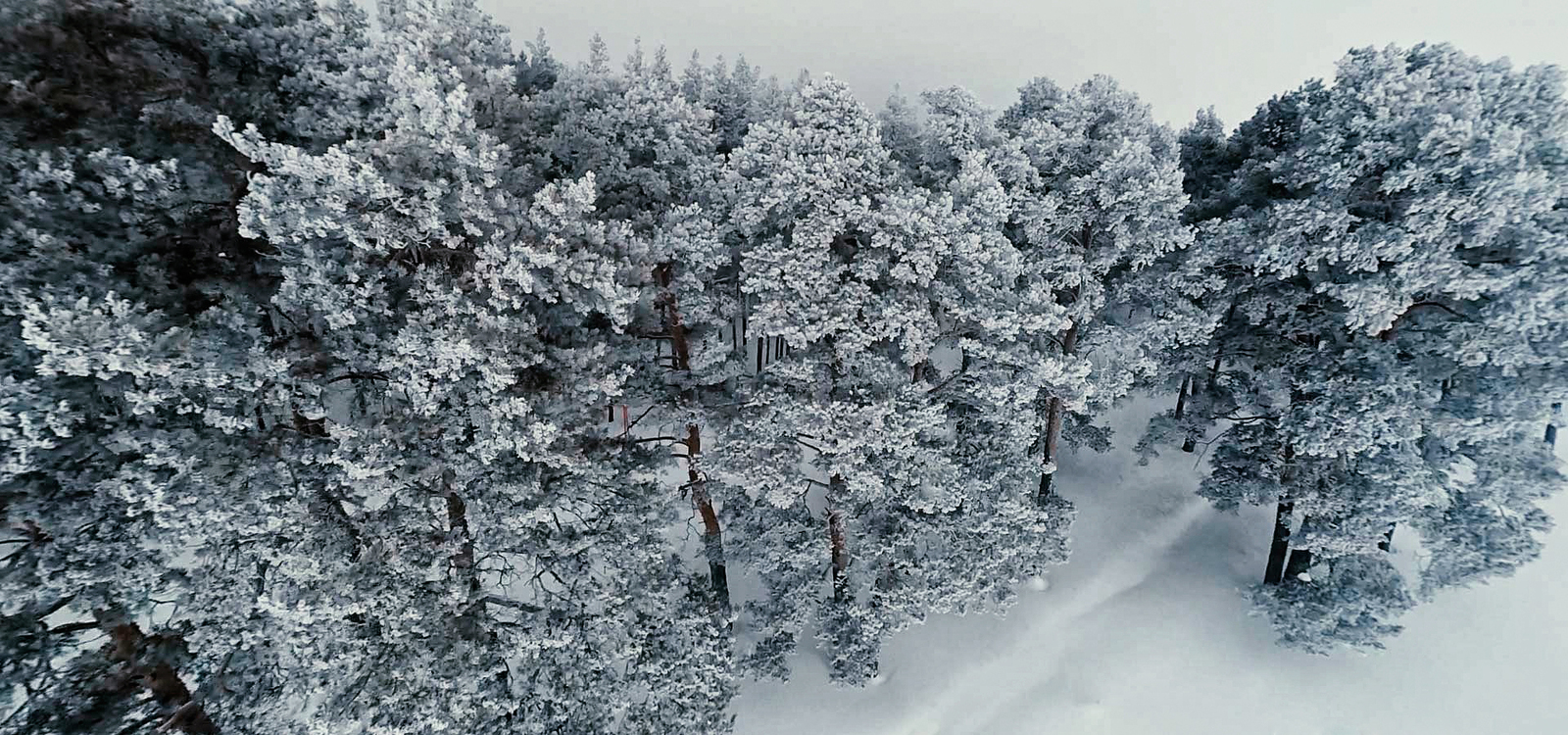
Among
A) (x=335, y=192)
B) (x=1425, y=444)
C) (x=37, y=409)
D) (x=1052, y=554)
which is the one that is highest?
(x=335, y=192)

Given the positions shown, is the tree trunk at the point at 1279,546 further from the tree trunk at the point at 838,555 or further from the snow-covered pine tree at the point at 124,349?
the snow-covered pine tree at the point at 124,349

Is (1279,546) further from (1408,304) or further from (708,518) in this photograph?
(708,518)

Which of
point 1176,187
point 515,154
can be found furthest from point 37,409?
point 1176,187

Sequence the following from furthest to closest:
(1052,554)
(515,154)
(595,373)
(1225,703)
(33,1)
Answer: (1052,554) < (1225,703) < (515,154) < (595,373) < (33,1)

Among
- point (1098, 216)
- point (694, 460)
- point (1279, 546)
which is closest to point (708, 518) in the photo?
point (694, 460)

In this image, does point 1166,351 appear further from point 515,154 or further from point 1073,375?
point 515,154

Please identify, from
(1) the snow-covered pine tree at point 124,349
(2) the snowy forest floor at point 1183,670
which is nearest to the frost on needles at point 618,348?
(1) the snow-covered pine tree at point 124,349

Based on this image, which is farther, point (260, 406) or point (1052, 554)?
point (1052, 554)
